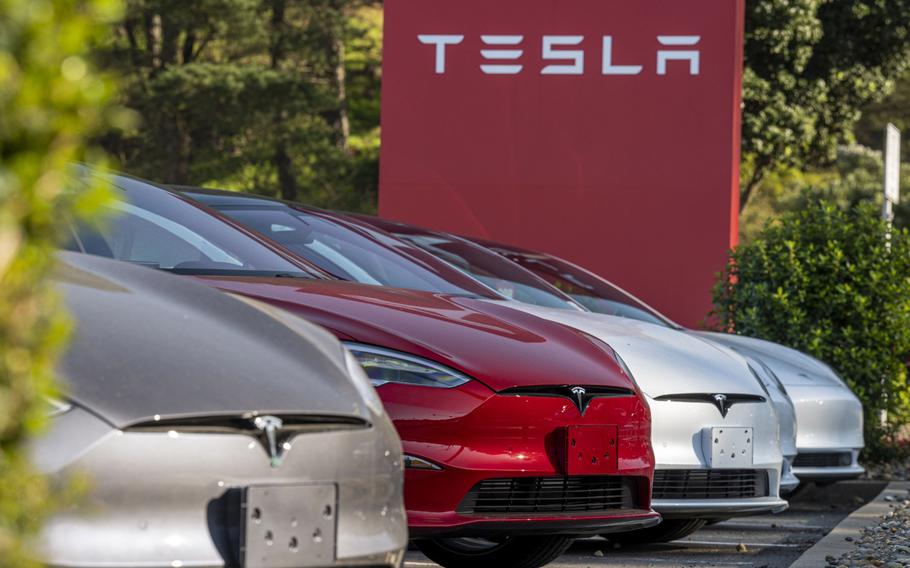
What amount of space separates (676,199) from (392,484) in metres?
9.20

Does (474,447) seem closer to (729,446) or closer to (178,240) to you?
(178,240)

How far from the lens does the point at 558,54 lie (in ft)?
38.7

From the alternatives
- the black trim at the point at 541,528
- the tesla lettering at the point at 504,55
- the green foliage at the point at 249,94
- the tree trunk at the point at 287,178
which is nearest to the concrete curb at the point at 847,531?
the black trim at the point at 541,528

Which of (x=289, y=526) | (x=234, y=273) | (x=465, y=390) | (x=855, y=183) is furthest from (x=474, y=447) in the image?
(x=855, y=183)

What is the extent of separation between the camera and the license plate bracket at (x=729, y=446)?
509 cm

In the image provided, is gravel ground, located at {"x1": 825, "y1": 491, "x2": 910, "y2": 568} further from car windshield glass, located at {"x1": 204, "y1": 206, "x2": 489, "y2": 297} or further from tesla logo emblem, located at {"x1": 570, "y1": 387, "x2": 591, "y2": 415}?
car windshield glass, located at {"x1": 204, "y1": 206, "x2": 489, "y2": 297}

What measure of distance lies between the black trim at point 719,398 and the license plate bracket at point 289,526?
8.86 feet

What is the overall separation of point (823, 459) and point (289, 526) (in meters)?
5.60

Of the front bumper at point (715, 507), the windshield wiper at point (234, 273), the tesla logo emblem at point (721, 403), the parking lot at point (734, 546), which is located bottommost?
the parking lot at point (734, 546)

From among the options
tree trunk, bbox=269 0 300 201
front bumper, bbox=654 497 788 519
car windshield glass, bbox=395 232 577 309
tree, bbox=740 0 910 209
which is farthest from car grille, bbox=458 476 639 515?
tree trunk, bbox=269 0 300 201

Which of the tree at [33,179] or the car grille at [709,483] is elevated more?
the tree at [33,179]

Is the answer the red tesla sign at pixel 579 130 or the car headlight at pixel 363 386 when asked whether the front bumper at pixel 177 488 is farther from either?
the red tesla sign at pixel 579 130

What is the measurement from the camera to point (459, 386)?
3.74 meters

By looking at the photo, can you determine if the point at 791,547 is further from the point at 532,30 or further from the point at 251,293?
the point at 532,30
